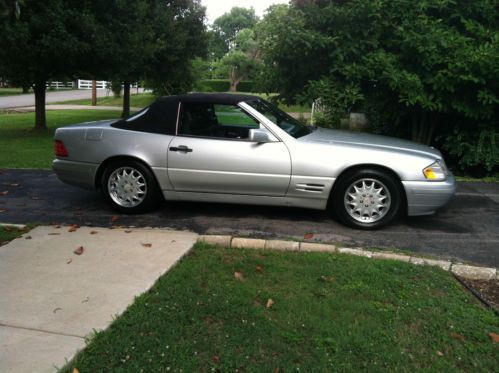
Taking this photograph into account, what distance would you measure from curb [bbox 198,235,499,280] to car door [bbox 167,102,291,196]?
2.56 feet

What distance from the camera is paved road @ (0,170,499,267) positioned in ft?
15.7

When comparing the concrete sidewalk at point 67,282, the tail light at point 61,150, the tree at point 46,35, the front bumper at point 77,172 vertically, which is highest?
the tree at point 46,35

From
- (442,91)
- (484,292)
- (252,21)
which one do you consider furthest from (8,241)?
(252,21)

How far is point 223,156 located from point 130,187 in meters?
1.21

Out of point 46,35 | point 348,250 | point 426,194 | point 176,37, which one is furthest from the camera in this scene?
point 176,37

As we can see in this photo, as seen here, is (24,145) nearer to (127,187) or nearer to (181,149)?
(127,187)

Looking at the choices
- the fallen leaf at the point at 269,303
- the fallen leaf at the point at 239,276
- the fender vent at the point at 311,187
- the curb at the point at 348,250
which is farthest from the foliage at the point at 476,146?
the fallen leaf at the point at 269,303

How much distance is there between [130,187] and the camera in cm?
554

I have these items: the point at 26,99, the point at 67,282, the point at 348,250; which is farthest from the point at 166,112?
the point at 26,99

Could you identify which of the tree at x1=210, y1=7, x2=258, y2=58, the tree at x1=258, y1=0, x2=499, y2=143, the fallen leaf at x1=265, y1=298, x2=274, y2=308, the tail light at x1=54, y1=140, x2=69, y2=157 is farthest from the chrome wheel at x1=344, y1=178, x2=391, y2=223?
the tree at x1=210, y1=7, x2=258, y2=58

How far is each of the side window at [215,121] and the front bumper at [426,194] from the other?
70.8 inches

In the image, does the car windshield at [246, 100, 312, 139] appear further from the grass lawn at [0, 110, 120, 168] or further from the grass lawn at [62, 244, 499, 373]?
the grass lawn at [0, 110, 120, 168]

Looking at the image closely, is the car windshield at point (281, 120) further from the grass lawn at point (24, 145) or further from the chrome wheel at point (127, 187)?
the grass lawn at point (24, 145)

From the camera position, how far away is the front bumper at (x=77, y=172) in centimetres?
561
